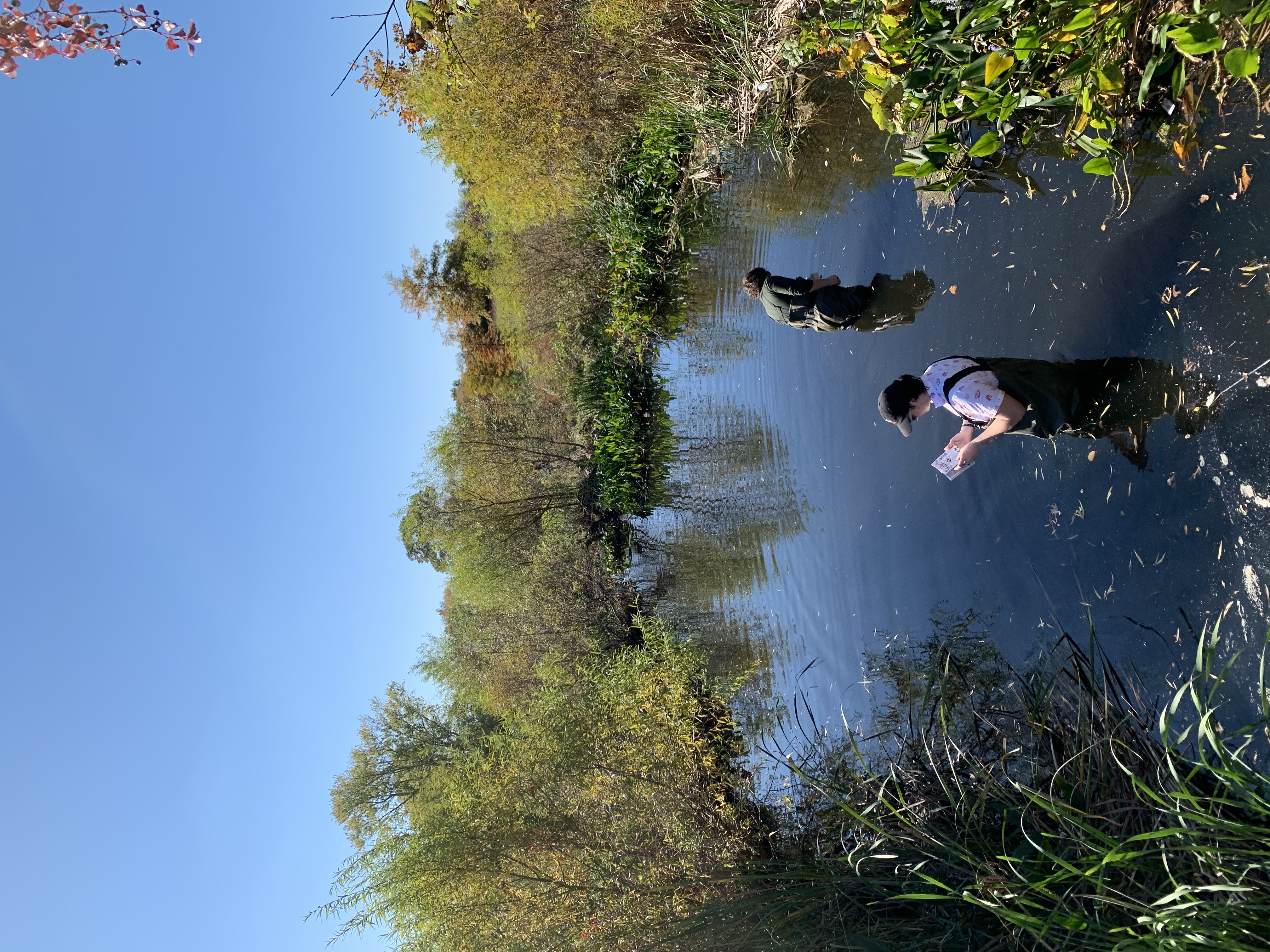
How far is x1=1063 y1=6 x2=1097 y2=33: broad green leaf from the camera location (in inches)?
142

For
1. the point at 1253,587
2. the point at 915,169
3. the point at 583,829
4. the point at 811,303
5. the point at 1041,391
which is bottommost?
the point at 1253,587

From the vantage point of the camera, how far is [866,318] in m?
7.02

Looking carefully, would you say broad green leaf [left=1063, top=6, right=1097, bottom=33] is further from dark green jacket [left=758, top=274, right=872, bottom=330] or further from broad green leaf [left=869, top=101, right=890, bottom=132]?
dark green jacket [left=758, top=274, right=872, bottom=330]

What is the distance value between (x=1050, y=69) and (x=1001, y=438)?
2.42 meters

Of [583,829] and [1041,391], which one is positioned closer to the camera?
[1041,391]

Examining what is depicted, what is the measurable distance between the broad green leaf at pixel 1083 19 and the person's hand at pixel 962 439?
2.27 m

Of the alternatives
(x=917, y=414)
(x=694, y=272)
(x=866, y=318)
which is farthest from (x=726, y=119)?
(x=917, y=414)

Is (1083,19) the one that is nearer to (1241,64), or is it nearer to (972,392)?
(1241,64)

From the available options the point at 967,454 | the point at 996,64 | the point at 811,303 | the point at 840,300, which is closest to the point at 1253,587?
the point at 967,454

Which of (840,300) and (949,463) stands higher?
(840,300)

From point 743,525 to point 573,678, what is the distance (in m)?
4.06

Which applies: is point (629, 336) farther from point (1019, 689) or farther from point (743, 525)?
point (1019, 689)

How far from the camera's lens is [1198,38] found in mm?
3383

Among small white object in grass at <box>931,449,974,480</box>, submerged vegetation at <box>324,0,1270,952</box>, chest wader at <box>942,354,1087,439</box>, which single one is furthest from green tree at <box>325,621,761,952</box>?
chest wader at <box>942,354,1087,439</box>
